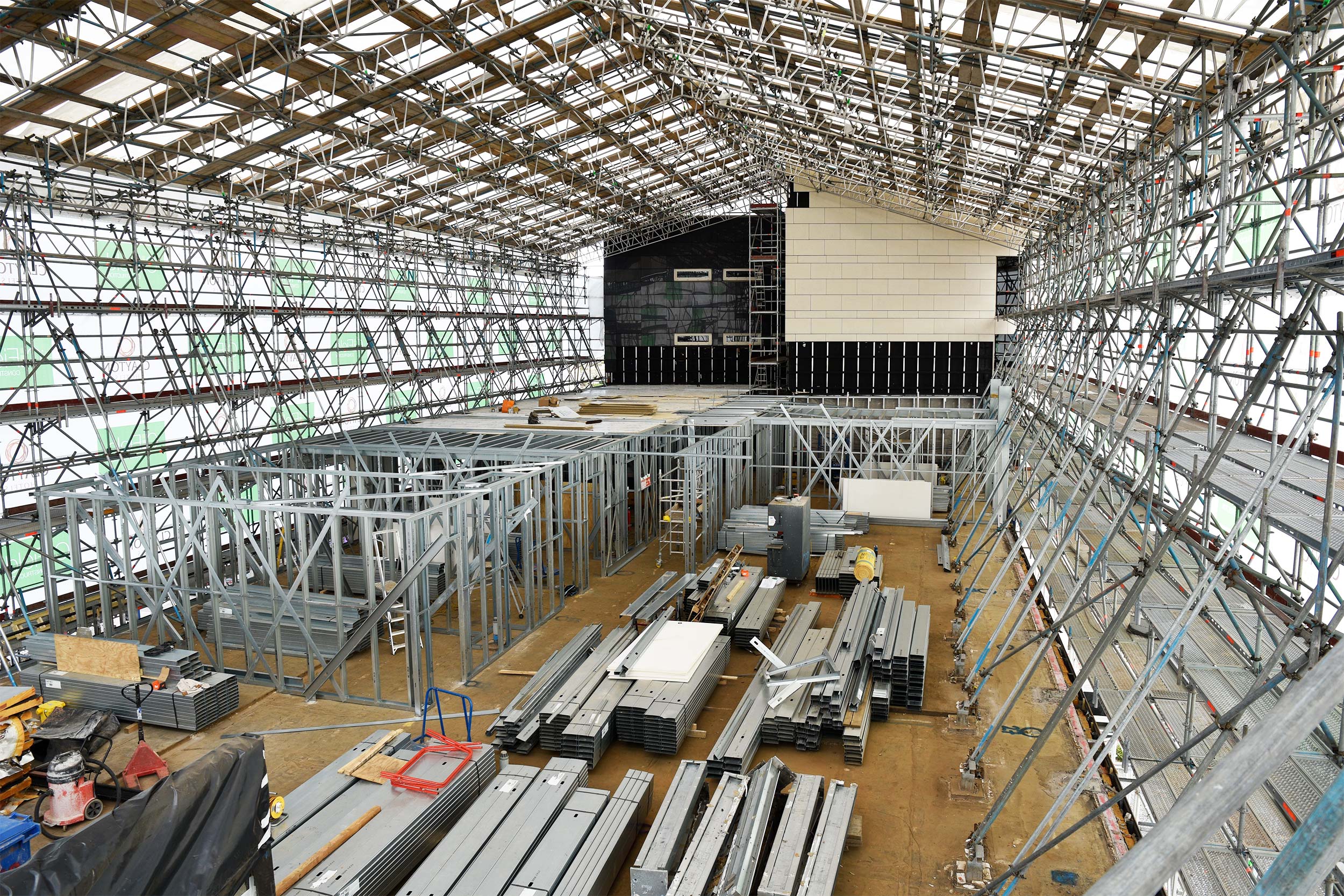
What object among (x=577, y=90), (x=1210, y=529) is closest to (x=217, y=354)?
(x=577, y=90)

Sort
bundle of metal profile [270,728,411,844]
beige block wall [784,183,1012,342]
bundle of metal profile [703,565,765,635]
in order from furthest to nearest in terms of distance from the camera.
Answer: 1. beige block wall [784,183,1012,342]
2. bundle of metal profile [703,565,765,635]
3. bundle of metal profile [270,728,411,844]

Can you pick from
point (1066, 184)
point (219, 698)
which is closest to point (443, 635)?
point (219, 698)

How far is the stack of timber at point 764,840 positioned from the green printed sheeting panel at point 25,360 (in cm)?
1344

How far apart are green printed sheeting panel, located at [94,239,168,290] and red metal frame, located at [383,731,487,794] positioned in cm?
1196

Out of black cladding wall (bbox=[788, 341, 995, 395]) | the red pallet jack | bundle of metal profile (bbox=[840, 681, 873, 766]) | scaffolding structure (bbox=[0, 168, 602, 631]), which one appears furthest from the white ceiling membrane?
the red pallet jack

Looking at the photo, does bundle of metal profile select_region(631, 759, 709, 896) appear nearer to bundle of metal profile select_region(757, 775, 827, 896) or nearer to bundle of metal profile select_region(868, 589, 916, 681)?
bundle of metal profile select_region(757, 775, 827, 896)

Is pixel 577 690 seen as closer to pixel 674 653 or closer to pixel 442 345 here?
pixel 674 653

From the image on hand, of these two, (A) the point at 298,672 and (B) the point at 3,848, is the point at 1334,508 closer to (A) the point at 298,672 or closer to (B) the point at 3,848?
(B) the point at 3,848

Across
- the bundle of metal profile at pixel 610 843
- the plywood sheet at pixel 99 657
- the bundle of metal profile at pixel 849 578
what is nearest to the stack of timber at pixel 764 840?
the bundle of metal profile at pixel 610 843

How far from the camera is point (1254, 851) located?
6.22 meters

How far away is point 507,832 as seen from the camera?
7.12 metres

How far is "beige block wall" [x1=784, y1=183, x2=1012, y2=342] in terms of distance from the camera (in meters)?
29.5

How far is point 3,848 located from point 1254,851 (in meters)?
9.23

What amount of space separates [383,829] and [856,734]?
481 cm
